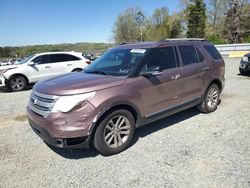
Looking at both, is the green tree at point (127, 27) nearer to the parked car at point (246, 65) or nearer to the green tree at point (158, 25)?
the green tree at point (158, 25)

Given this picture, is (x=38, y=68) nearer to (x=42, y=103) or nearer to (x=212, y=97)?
(x=42, y=103)

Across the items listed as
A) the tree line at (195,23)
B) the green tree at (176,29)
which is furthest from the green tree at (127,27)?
the green tree at (176,29)

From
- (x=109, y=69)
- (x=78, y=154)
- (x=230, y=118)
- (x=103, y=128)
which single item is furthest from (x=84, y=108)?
(x=230, y=118)

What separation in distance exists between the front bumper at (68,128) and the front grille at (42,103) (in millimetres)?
112

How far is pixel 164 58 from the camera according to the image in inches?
189

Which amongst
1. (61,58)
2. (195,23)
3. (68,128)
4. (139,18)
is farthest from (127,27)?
(68,128)

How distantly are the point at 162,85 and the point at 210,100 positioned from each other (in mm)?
1974

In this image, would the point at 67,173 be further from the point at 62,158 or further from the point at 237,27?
the point at 237,27

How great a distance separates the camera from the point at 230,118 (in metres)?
5.58

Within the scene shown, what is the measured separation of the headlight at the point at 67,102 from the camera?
3580 millimetres

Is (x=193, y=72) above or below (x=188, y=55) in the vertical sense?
below

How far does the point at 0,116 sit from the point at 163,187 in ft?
16.3

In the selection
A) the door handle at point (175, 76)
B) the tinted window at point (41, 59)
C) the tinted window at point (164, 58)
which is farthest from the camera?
the tinted window at point (41, 59)

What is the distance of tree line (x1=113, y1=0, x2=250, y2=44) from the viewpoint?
1667 inches
